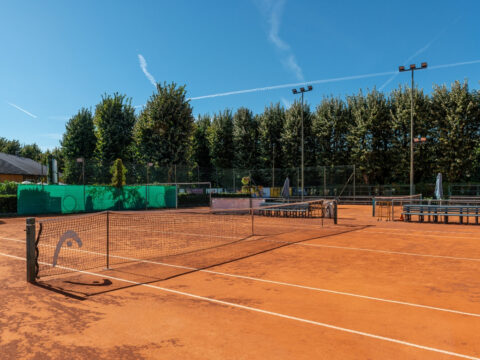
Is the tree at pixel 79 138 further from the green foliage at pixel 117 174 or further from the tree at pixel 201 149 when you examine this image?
the green foliage at pixel 117 174

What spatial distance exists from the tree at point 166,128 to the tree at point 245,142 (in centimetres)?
849

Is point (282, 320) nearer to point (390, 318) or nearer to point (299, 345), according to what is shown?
point (299, 345)

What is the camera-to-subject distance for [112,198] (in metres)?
27.3

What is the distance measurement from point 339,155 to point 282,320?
38102mm

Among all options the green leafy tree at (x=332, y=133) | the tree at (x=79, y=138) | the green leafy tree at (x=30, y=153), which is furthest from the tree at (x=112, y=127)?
the green leafy tree at (x=30, y=153)

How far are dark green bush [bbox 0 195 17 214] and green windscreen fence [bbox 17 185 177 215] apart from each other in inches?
12.3

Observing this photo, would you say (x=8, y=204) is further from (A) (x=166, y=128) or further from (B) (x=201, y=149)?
(B) (x=201, y=149)

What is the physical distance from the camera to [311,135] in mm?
43250

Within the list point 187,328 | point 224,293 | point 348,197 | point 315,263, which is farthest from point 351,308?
point 348,197

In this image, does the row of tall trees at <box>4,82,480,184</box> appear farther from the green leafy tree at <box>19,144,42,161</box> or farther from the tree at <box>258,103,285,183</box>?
the green leafy tree at <box>19,144,42,161</box>

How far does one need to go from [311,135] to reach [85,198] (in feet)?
90.4

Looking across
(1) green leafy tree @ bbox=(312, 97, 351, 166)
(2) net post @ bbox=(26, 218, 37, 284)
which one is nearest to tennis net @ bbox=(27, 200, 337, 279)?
(2) net post @ bbox=(26, 218, 37, 284)

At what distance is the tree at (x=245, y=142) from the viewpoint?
149 feet

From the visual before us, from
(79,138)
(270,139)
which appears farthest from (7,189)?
(270,139)
